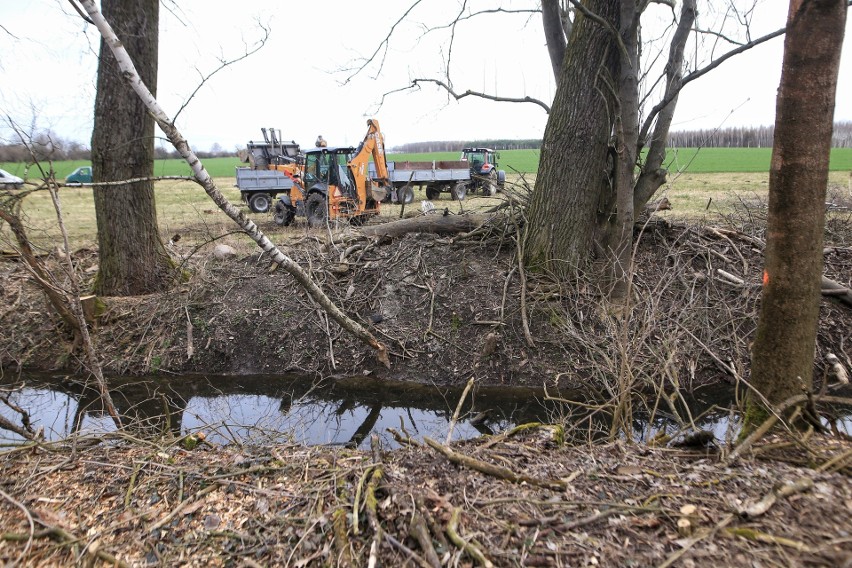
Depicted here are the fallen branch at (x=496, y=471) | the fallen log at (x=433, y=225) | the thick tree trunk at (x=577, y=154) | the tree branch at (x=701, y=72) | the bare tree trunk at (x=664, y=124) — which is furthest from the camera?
the fallen log at (x=433, y=225)

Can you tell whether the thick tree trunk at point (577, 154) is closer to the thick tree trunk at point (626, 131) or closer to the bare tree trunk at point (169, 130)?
the thick tree trunk at point (626, 131)

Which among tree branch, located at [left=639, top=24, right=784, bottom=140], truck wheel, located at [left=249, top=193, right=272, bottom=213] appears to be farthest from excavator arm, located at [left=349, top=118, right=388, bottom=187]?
tree branch, located at [left=639, top=24, right=784, bottom=140]

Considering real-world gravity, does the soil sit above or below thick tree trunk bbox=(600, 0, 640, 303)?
below

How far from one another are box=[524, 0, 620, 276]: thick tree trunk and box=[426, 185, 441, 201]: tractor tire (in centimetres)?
1431

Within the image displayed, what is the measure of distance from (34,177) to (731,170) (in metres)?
39.1

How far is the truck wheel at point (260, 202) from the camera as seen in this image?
18.2 meters

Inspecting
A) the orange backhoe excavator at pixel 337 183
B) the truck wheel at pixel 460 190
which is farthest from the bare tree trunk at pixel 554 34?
the truck wheel at pixel 460 190

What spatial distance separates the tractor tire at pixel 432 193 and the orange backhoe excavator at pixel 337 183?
6266 millimetres

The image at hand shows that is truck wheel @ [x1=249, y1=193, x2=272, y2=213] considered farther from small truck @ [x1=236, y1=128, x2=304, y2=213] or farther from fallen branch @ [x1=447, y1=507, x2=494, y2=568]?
fallen branch @ [x1=447, y1=507, x2=494, y2=568]

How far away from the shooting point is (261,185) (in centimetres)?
1786

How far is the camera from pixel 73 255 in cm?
964

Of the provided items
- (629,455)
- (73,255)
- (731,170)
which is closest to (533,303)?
(629,455)

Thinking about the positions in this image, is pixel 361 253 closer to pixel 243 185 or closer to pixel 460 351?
pixel 460 351

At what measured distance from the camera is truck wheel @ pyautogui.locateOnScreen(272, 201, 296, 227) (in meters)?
15.7
